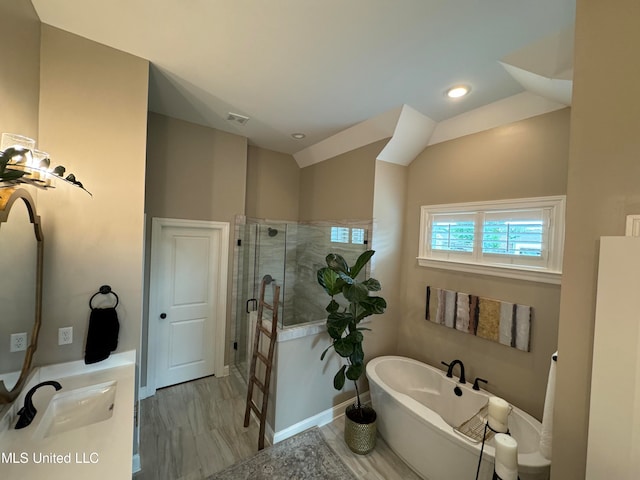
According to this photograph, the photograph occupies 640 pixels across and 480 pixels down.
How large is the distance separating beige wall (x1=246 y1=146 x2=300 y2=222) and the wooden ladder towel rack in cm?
136

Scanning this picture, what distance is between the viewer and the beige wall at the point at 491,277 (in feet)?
6.46

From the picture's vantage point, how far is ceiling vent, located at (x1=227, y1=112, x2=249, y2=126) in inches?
104

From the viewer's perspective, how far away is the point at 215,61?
5.98ft

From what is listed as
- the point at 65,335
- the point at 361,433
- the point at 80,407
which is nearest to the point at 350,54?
the point at 65,335

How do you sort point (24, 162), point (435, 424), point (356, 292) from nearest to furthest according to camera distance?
point (24, 162)
point (435, 424)
point (356, 292)

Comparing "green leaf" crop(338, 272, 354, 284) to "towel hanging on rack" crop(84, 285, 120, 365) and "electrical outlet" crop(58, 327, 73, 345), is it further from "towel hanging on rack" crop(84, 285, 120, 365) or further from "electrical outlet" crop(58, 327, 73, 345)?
"electrical outlet" crop(58, 327, 73, 345)

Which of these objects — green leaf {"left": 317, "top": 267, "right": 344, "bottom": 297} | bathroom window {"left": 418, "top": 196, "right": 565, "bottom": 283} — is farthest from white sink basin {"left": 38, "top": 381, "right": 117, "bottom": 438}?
bathroom window {"left": 418, "top": 196, "right": 565, "bottom": 283}

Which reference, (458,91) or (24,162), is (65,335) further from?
(458,91)

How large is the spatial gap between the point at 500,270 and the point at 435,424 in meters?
1.38

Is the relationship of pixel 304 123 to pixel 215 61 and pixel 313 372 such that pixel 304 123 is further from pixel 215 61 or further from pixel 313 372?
pixel 313 372

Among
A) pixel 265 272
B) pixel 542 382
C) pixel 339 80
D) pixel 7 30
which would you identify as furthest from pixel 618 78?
pixel 265 272

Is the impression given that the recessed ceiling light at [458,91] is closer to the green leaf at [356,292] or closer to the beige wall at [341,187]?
the beige wall at [341,187]

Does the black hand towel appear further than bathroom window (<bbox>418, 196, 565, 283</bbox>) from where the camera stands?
No

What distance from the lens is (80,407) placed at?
1482 millimetres
